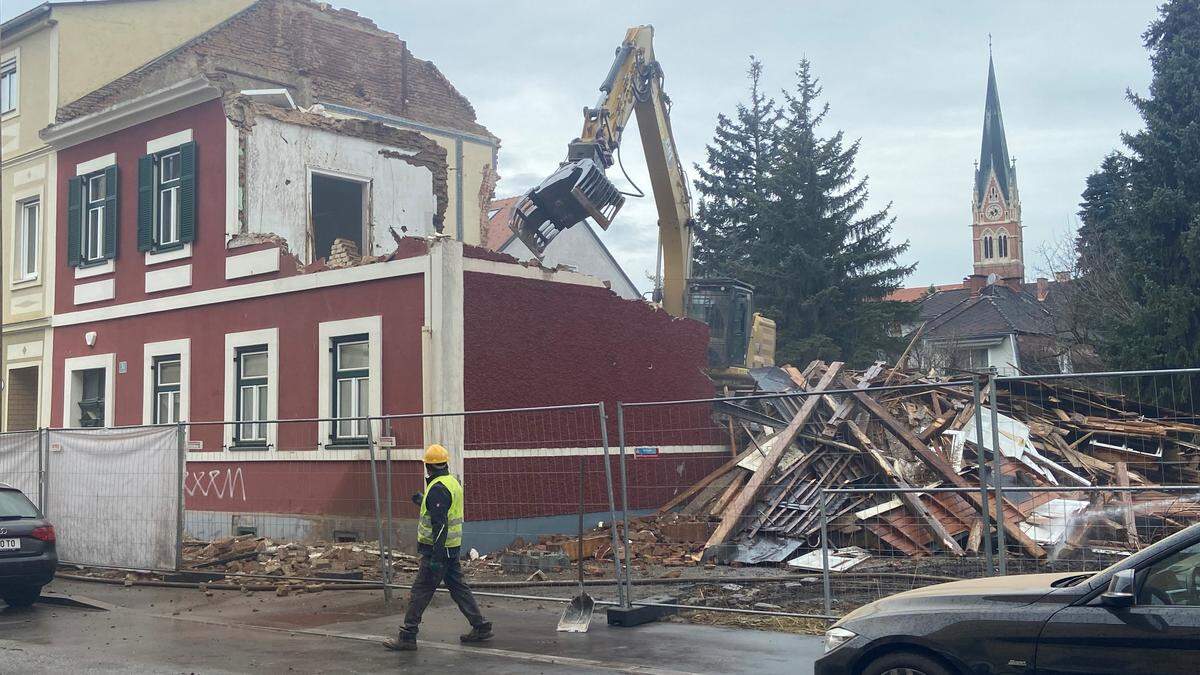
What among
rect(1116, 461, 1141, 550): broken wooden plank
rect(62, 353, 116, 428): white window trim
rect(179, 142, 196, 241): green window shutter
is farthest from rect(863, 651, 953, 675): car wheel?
rect(62, 353, 116, 428): white window trim

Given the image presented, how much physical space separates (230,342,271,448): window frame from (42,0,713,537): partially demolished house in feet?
0.12

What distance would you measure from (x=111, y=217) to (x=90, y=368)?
2.87 meters

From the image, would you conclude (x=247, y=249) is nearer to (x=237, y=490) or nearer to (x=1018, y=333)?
(x=237, y=490)

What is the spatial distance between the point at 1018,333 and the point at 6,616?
169 feet

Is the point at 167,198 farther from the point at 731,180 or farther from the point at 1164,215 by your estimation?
the point at 731,180

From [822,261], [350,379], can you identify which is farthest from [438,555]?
[822,261]

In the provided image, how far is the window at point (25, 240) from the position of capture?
2484 centimetres

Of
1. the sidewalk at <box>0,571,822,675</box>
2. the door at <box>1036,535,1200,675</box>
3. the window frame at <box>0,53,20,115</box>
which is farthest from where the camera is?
the window frame at <box>0,53,20,115</box>

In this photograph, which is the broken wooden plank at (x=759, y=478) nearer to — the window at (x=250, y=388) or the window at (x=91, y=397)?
the window at (x=250, y=388)

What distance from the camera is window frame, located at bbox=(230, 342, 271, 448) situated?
728 inches

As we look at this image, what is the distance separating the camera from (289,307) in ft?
60.4

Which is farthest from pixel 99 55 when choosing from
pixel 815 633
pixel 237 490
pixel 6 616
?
pixel 815 633

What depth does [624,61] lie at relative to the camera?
811 inches

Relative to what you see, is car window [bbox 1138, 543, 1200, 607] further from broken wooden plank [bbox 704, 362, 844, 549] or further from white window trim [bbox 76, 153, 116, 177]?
white window trim [bbox 76, 153, 116, 177]
